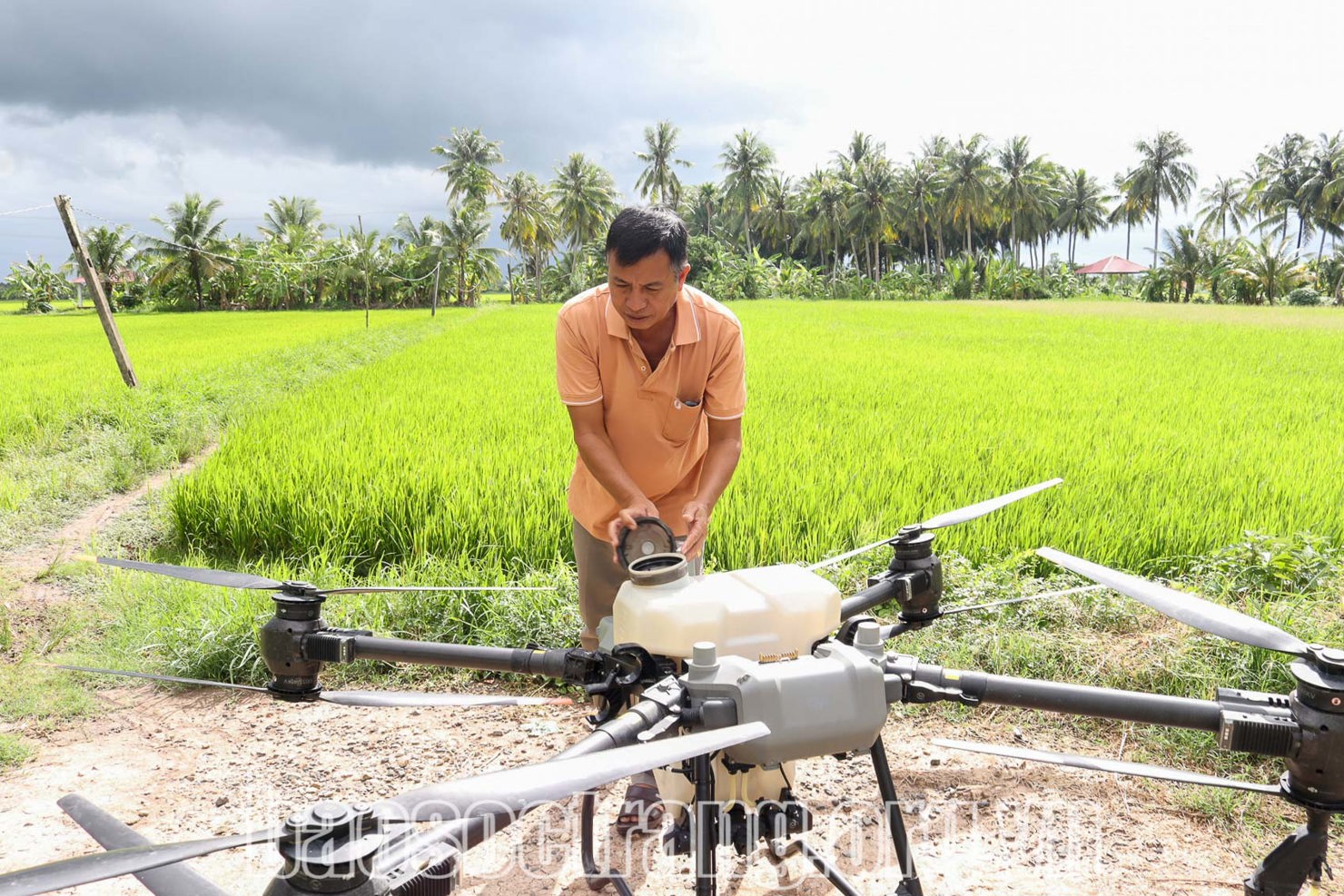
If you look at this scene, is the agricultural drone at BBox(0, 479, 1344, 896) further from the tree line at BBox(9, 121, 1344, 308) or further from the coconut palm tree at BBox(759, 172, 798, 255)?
the coconut palm tree at BBox(759, 172, 798, 255)

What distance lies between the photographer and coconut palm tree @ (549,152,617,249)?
44344mm

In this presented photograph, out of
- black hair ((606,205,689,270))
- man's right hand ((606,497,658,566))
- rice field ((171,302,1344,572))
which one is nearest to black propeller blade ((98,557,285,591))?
man's right hand ((606,497,658,566))

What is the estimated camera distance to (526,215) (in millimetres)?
43375

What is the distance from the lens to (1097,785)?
2420mm

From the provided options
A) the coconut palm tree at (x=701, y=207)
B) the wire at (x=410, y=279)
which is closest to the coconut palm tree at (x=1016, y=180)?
the coconut palm tree at (x=701, y=207)

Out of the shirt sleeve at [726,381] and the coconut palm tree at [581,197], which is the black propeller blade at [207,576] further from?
the coconut palm tree at [581,197]

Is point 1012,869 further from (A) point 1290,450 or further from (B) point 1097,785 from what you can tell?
(A) point 1290,450

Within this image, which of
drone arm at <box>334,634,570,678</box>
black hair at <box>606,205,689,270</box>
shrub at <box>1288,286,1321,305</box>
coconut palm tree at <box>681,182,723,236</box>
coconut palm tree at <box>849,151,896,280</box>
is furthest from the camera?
coconut palm tree at <box>681,182,723,236</box>

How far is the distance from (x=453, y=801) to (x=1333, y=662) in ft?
3.48

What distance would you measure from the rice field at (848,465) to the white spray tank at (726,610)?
2451mm

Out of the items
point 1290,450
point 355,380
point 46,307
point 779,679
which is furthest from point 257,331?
point 46,307

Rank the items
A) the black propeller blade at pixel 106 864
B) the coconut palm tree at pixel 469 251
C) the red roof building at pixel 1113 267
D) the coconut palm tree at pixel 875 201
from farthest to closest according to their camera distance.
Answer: the red roof building at pixel 1113 267, the coconut palm tree at pixel 875 201, the coconut palm tree at pixel 469 251, the black propeller blade at pixel 106 864

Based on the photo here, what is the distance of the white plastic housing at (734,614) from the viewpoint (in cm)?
121

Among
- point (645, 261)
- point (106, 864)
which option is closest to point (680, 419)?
point (645, 261)
